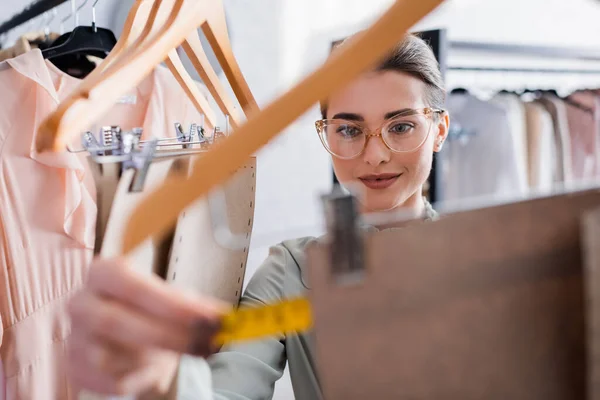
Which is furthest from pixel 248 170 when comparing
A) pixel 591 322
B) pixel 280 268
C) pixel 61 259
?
pixel 591 322

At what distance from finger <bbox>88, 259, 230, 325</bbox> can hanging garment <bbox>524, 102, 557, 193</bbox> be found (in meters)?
1.55

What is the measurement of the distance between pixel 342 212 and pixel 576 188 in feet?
0.62

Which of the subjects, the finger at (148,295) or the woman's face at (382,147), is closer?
the finger at (148,295)

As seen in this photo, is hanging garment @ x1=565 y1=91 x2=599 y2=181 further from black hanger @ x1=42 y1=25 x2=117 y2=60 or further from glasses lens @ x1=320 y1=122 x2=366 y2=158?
black hanger @ x1=42 y1=25 x2=117 y2=60

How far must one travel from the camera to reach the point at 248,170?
689 mm

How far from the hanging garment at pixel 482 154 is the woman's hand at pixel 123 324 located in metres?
1.37

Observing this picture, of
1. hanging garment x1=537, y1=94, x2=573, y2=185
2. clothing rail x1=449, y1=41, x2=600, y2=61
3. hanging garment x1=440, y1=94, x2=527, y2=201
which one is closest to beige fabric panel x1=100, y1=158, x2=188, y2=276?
clothing rail x1=449, y1=41, x2=600, y2=61

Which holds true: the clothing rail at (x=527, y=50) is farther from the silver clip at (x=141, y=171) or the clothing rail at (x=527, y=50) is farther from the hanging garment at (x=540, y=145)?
the silver clip at (x=141, y=171)

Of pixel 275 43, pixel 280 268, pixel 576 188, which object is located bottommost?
pixel 280 268

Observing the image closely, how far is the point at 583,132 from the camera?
5.51ft

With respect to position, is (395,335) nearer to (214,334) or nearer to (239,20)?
(214,334)

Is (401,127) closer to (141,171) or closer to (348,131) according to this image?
(348,131)

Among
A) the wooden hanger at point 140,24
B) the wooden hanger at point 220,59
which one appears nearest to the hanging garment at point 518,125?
the wooden hanger at point 220,59

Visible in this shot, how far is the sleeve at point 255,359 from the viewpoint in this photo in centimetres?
59
